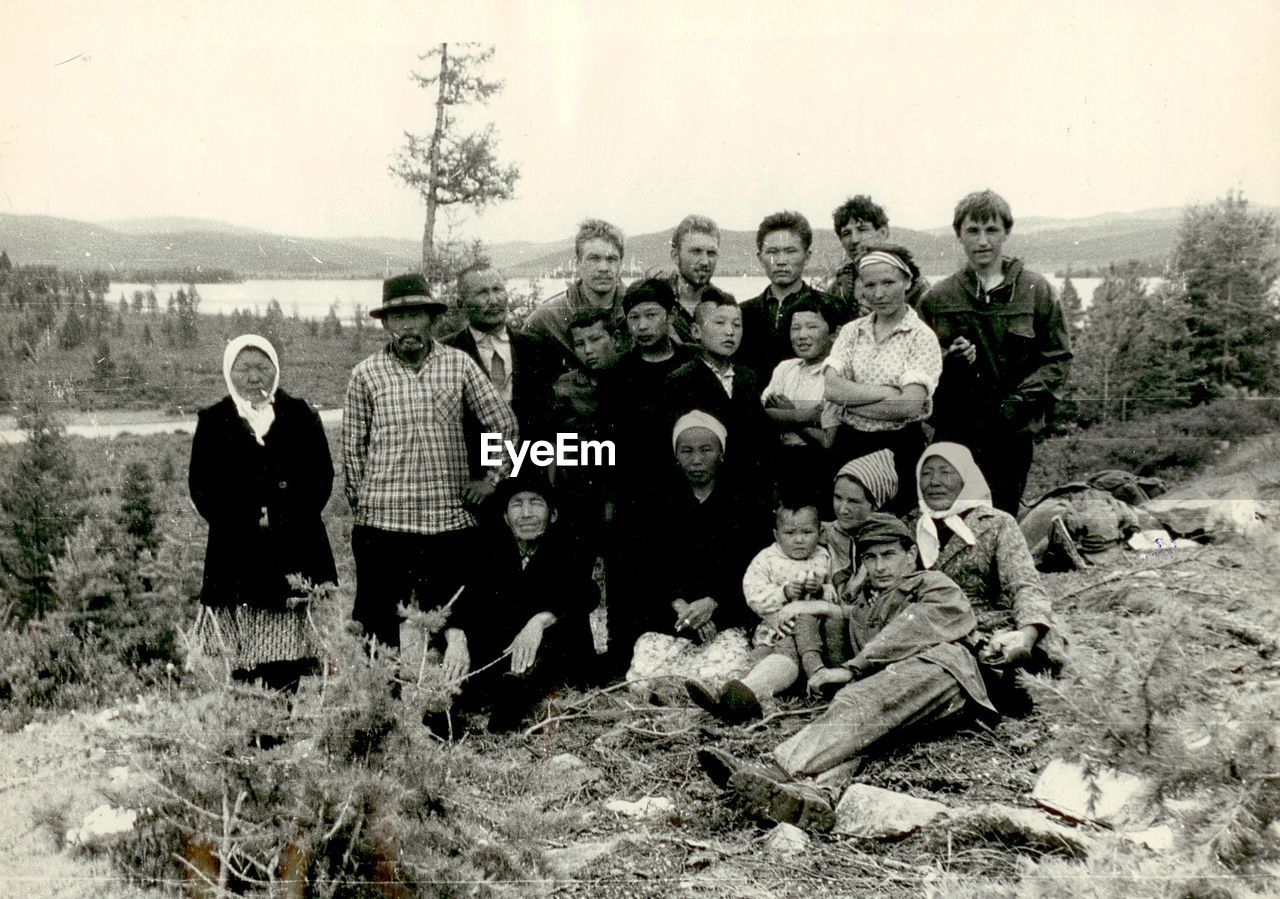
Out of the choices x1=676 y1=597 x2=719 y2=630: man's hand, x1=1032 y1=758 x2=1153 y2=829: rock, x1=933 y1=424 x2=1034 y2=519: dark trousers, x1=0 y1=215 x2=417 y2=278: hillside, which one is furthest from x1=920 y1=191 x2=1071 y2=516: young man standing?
x1=0 y1=215 x2=417 y2=278: hillside

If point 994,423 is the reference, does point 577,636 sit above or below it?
below

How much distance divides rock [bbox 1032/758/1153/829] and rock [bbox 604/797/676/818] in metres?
1.15

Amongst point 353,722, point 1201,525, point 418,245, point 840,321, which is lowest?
point 353,722

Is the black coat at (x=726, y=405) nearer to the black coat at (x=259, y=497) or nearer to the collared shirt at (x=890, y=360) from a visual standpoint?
the collared shirt at (x=890, y=360)

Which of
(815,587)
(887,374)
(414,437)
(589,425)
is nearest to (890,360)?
(887,374)

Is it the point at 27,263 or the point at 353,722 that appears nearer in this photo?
the point at 353,722

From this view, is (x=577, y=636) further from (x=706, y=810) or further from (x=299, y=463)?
(x=299, y=463)

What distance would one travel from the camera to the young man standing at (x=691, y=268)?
3.58 meters

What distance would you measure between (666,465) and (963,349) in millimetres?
1141

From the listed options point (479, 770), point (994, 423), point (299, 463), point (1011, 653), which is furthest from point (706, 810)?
point (299, 463)

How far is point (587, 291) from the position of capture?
368 cm

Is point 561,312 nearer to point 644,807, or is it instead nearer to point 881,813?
point 644,807

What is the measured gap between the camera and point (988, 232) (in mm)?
3498

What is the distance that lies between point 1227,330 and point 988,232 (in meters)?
0.97
